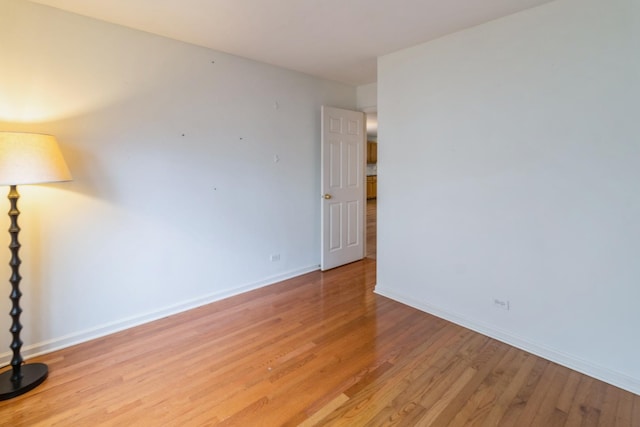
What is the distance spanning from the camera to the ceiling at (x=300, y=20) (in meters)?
2.15

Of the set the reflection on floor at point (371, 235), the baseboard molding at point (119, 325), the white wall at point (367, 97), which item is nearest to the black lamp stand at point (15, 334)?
the baseboard molding at point (119, 325)

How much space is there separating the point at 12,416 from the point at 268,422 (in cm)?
143

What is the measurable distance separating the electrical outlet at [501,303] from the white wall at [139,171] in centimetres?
226

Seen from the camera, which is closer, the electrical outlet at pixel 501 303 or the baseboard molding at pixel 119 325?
the baseboard molding at pixel 119 325

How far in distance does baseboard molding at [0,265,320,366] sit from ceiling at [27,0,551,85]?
7.91 feet

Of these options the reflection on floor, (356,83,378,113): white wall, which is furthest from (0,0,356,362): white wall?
the reflection on floor

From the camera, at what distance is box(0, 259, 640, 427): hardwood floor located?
67.9 inches

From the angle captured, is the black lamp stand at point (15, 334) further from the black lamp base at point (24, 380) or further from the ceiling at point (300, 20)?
the ceiling at point (300, 20)

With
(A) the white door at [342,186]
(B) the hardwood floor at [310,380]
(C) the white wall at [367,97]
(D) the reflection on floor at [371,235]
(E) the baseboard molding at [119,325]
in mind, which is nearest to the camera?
(B) the hardwood floor at [310,380]

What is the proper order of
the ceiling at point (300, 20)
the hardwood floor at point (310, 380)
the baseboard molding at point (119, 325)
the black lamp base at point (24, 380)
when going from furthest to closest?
1. the baseboard molding at point (119, 325)
2. the ceiling at point (300, 20)
3. the black lamp base at point (24, 380)
4. the hardwood floor at point (310, 380)

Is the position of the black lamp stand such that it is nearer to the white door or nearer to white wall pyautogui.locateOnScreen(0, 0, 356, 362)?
white wall pyautogui.locateOnScreen(0, 0, 356, 362)

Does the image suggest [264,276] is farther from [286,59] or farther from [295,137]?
[286,59]

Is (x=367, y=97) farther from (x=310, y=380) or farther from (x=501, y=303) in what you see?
(x=310, y=380)

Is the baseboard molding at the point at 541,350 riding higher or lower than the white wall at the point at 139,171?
lower
